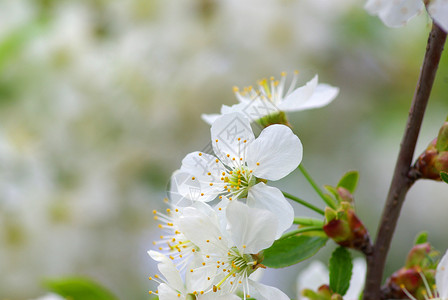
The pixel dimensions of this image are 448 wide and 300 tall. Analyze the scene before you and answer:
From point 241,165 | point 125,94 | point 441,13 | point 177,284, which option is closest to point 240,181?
point 241,165

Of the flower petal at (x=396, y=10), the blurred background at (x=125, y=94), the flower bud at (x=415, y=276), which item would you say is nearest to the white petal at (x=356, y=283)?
the flower bud at (x=415, y=276)

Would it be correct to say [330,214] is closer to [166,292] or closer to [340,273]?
[340,273]

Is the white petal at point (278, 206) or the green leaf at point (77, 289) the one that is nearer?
the white petal at point (278, 206)

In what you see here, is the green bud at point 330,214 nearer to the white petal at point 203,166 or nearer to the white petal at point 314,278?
the white petal at point 203,166

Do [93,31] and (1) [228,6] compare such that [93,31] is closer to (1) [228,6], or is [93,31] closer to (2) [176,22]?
(2) [176,22]

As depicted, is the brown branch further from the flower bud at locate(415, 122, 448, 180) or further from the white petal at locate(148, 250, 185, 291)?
the white petal at locate(148, 250, 185, 291)

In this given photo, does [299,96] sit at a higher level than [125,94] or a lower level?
lower

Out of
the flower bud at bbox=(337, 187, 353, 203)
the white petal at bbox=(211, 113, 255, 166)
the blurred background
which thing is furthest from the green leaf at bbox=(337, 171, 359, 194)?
the blurred background
